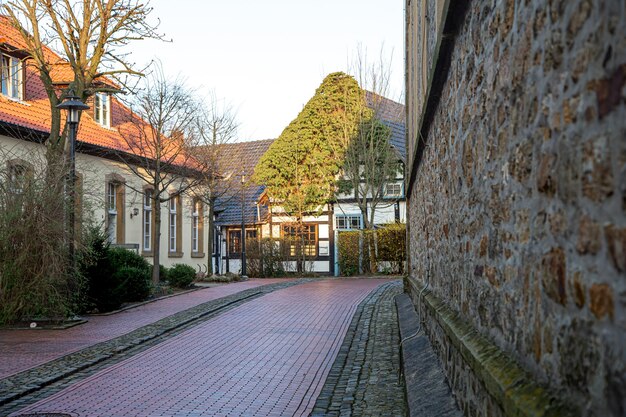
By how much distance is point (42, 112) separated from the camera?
897 inches

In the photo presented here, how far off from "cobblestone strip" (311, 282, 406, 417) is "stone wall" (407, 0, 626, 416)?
8.13ft

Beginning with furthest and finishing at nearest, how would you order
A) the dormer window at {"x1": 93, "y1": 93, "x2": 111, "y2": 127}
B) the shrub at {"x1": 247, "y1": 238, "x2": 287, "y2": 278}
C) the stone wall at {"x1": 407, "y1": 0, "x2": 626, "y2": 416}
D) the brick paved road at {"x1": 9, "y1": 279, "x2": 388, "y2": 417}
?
the shrub at {"x1": 247, "y1": 238, "x2": 287, "y2": 278}
the dormer window at {"x1": 93, "y1": 93, "x2": 111, "y2": 127}
the brick paved road at {"x1": 9, "y1": 279, "x2": 388, "y2": 417}
the stone wall at {"x1": 407, "y1": 0, "x2": 626, "y2": 416}

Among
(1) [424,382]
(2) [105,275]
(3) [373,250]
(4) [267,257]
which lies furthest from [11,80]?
(1) [424,382]

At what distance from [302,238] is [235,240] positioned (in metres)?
5.83

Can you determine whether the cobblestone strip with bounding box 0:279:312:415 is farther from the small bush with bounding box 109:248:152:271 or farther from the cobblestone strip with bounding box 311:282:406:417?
the cobblestone strip with bounding box 311:282:406:417

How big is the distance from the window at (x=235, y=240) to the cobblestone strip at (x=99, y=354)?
1906 centimetres

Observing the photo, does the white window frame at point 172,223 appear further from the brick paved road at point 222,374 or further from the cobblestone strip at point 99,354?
the brick paved road at point 222,374

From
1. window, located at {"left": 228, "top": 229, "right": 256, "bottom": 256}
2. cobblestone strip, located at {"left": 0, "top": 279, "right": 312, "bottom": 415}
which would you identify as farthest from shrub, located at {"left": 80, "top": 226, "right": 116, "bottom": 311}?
window, located at {"left": 228, "top": 229, "right": 256, "bottom": 256}

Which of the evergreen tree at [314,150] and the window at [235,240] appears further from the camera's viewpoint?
the window at [235,240]

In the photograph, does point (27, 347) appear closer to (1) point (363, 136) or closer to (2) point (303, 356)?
(2) point (303, 356)

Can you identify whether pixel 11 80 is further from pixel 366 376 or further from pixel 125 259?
pixel 366 376

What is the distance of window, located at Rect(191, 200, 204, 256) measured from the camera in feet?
109

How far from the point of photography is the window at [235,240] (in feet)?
121

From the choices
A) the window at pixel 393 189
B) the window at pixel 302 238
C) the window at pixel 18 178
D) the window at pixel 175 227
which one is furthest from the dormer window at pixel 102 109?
the window at pixel 18 178
